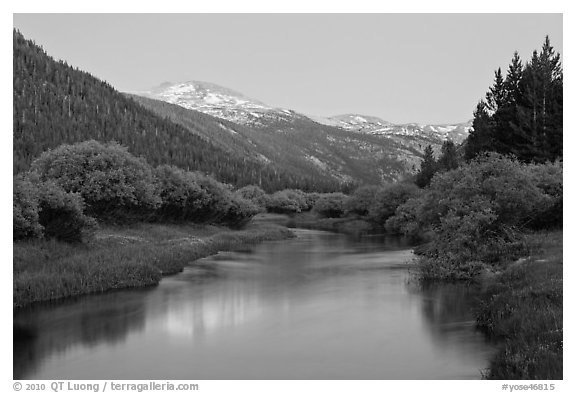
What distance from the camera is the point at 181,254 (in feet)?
151

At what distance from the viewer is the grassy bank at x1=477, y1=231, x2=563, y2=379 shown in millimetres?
16547

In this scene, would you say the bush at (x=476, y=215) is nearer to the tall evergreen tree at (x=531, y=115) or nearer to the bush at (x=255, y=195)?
the tall evergreen tree at (x=531, y=115)

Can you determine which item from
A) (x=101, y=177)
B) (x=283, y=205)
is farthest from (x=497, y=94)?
(x=283, y=205)

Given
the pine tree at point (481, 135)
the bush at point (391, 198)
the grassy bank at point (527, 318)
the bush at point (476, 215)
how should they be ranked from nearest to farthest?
the grassy bank at point (527, 318), the bush at point (476, 215), the pine tree at point (481, 135), the bush at point (391, 198)

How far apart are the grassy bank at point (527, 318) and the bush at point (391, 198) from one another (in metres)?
65.1

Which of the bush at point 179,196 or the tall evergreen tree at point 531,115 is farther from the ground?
the tall evergreen tree at point 531,115

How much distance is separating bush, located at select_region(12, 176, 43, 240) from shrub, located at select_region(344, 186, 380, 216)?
308 feet

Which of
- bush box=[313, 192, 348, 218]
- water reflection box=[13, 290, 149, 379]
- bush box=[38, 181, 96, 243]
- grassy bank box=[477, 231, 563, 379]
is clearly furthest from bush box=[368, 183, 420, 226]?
water reflection box=[13, 290, 149, 379]

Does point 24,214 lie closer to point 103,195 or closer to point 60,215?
point 60,215

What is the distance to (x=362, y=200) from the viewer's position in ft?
410

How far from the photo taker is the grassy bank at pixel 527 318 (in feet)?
54.3

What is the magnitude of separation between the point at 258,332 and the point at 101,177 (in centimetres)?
3540

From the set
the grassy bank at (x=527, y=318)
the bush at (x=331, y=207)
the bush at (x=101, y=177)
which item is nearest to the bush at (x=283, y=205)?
A: the bush at (x=331, y=207)
